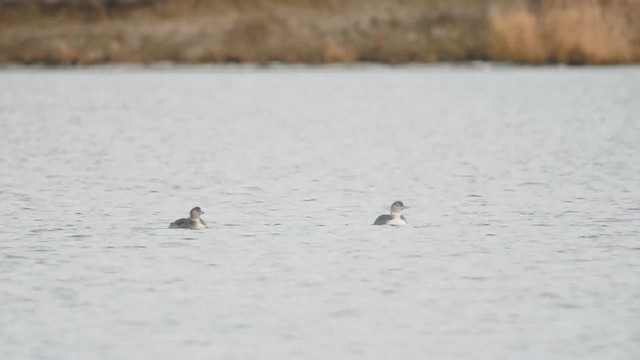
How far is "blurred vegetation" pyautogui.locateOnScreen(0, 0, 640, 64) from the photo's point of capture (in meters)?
40.9

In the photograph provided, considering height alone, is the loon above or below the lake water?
above

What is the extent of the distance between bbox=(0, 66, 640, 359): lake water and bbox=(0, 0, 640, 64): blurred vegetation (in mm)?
11525

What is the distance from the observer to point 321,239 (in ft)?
43.9

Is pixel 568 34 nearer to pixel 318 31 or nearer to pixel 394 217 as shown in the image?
pixel 318 31

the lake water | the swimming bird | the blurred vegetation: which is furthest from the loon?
the blurred vegetation

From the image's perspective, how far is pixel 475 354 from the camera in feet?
29.1

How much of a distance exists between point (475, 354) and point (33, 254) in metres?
4.87

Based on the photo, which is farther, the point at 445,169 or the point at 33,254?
the point at 445,169

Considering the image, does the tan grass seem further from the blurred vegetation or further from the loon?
the loon

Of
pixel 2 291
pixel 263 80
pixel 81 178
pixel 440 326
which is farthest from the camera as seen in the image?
pixel 263 80

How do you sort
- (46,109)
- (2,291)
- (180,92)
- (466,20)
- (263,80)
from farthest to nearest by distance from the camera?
(466,20), (263,80), (180,92), (46,109), (2,291)

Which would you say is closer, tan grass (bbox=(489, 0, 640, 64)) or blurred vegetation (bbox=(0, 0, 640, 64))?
tan grass (bbox=(489, 0, 640, 64))

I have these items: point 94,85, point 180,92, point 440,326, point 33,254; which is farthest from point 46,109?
point 440,326

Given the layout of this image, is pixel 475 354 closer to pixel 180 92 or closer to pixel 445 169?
pixel 445 169
